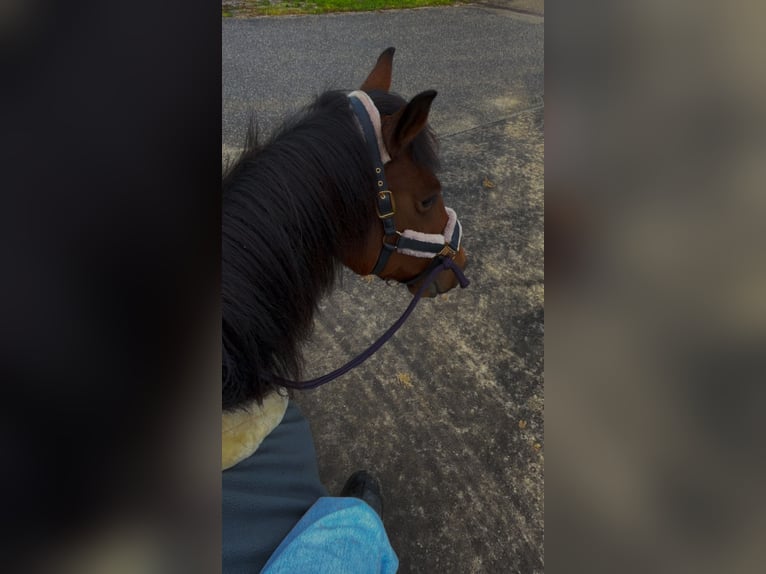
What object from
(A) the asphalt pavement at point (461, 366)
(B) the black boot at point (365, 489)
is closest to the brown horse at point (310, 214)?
(B) the black boot at point (365, 489)

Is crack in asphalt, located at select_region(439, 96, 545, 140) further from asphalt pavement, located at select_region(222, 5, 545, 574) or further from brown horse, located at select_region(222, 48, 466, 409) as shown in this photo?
brown horse, located at select_region(222, 48, 466, 409)

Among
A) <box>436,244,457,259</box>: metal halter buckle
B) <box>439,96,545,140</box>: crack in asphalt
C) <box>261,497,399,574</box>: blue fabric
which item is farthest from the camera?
<box>439,96,545,140</box>: crack in asphalt

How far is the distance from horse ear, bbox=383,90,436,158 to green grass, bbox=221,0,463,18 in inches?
185

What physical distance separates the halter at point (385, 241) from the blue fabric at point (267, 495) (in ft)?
0.46

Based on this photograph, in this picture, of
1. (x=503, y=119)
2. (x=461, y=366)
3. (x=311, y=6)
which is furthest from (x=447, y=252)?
(x=311, y=6)

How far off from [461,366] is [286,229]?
124 cm

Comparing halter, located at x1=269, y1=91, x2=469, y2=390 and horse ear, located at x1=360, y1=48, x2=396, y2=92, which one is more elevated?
horse ear, located at x1=360, y1=48, x2=396, y2=92

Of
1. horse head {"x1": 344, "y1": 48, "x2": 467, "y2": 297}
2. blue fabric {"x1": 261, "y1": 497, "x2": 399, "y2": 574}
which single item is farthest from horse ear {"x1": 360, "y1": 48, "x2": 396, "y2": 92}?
blue fabric {"x1": 261, "y1": 497, "x2": 399, "y2": 574}

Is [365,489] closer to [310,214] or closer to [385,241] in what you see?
[385,241]

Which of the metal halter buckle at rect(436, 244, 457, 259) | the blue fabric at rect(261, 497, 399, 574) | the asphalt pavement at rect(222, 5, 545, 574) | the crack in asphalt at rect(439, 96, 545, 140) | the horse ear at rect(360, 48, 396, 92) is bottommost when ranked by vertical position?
the asphalt pavement at rect(222, 5, 545, 574)

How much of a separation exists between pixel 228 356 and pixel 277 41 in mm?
4394

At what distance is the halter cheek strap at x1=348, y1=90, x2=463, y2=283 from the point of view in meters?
1.22

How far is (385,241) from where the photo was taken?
136 centimetres
